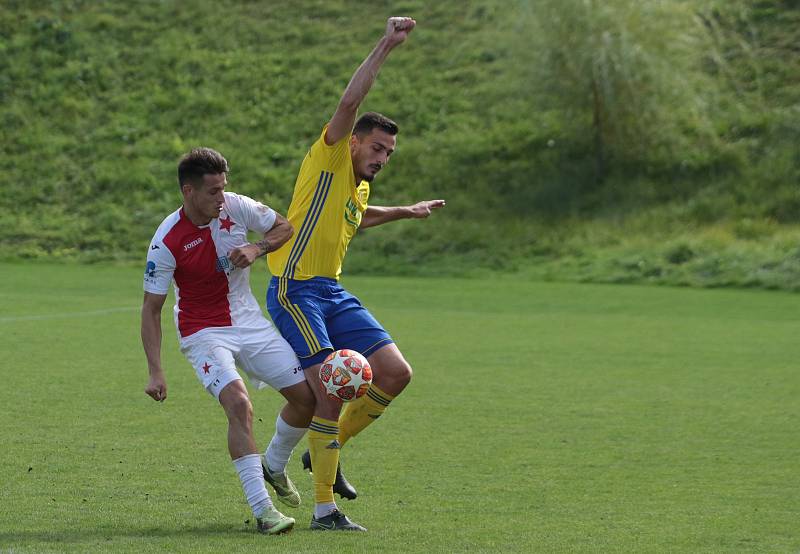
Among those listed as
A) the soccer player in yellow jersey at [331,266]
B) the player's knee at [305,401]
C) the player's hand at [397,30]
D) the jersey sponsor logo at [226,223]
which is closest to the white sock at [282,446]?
the player's knee at [305,401]

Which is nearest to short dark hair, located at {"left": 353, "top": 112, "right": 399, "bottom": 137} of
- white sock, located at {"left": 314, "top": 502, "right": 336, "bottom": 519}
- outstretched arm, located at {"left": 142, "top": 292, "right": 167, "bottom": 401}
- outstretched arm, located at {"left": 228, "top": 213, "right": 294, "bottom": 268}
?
outstretched arm, located at {"left": 228, "top": 213, "right": 294, "bottom": 268}

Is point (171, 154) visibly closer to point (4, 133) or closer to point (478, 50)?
point (4, 133)

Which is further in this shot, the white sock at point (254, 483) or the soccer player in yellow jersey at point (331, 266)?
the soccer player in yellow jersey at point (331, 266)

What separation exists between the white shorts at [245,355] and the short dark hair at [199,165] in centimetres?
82

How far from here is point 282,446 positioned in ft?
24.0

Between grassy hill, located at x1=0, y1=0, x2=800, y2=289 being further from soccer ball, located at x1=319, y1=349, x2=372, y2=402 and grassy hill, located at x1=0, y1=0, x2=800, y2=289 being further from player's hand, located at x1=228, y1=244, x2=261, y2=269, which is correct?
player's hand, located at x1=228, y1=244, x2=261, y2=269

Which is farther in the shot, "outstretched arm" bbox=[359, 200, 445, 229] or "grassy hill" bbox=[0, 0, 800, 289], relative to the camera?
"grassy hill" bbox=[0, 0, 800, 289]

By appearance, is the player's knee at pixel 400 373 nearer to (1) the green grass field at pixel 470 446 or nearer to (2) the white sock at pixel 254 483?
(1) the green grass field at pixel 470 446

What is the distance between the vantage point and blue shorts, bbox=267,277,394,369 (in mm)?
7188

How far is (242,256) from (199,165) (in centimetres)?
50

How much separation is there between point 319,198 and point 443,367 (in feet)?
20.3

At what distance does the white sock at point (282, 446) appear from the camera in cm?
729

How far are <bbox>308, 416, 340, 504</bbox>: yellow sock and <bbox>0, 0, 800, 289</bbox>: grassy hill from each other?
18.3m

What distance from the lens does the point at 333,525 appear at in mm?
6617
